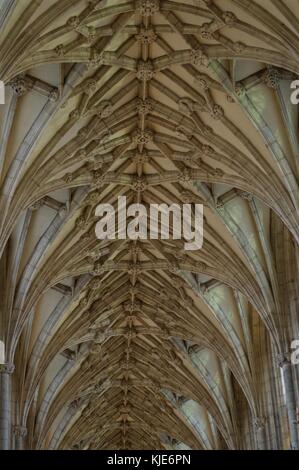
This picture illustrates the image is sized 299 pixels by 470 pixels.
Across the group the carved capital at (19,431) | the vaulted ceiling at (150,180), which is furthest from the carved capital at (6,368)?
the carved capital at (19,431)

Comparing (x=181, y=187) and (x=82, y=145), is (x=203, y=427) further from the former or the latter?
(x=82, y=145)

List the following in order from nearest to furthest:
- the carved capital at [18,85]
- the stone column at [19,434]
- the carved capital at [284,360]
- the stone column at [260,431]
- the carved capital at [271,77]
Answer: the carved capital at [18,85] → the carved capital at [271,77] → the carved capital at [284,360] → the stone column at [19,434] → the stone column at [260,431]

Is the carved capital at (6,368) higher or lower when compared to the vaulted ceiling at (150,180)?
lower

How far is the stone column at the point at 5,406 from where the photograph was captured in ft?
92.9

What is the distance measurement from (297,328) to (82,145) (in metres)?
9.80

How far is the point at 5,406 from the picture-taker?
28672 mm

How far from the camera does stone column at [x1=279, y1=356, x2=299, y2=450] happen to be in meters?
29.7

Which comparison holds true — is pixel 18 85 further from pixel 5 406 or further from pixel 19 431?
pixel 19 431

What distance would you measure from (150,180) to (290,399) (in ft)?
29.8

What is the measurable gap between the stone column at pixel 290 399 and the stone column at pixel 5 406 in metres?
9.17

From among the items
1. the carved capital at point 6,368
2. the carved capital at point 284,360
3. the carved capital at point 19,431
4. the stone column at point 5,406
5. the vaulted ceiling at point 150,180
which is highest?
the vaulted ceiling at point 150,180

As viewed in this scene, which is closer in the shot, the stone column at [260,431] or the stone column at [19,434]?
the stone column at [19,434]

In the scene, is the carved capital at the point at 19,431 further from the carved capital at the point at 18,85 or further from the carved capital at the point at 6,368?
the carved capital at the point at 18,85
